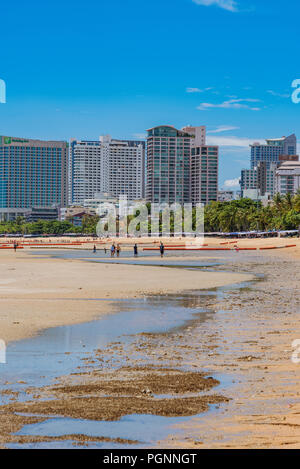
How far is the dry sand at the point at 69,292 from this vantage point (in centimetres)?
1845

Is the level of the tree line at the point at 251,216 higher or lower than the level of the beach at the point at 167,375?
higher

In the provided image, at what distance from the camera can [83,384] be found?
10531mm

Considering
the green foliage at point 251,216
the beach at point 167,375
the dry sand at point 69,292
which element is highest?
the green foliage at point 251,216

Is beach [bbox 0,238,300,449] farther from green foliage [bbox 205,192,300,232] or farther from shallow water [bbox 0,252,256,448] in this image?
green foliage [bbox 205,192,300,232]

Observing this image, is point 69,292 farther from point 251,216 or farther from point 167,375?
point 251,216

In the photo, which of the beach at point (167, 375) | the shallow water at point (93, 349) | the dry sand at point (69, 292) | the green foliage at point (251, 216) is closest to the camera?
the beach at point (167, 375)

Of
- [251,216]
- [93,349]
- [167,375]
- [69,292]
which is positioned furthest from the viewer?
[251,216]

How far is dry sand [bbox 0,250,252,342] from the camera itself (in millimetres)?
18453

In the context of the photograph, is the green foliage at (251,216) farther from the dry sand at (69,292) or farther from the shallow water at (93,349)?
the shallow water at (93,349)

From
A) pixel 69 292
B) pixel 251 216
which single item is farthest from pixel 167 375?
pixel 251 216

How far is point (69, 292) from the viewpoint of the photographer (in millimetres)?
27297

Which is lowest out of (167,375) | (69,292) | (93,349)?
(69,292)

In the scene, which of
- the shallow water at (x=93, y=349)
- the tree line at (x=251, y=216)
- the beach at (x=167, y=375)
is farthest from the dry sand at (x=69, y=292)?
the tree line at (x=251, y=216)
